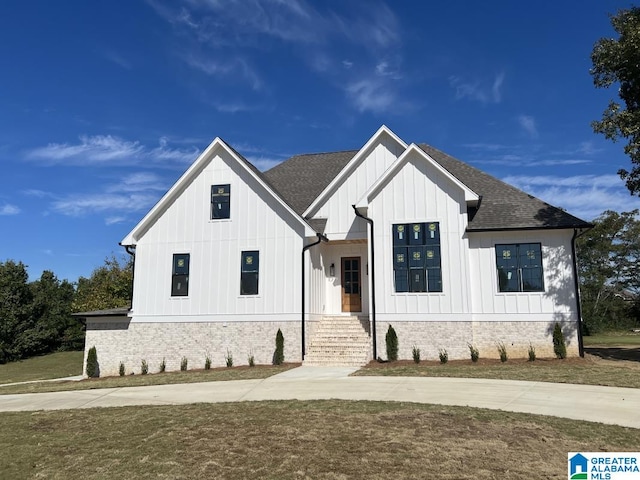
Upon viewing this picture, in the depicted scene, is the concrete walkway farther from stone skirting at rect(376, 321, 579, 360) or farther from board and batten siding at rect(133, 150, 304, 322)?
board and batten siding at rect(133, 150, 304, 322)

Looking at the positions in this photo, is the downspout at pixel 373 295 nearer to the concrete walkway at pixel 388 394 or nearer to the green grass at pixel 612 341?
the concrete walkway at pixel 388 394

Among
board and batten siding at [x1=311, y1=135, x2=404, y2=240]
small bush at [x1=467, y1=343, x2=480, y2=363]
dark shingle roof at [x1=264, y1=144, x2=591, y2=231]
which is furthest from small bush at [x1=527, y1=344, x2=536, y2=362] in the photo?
board and batten siding at [x1=311, y1=135, x2=404, y2=240]

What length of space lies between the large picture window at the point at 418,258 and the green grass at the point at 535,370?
2662mm

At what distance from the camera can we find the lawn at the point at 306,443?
18.5 ft

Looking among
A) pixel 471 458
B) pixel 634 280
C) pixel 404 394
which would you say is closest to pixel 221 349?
pixel 404 394

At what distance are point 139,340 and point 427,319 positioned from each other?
1101 cm

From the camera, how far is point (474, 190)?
18.6 m

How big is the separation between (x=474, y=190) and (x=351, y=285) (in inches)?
243

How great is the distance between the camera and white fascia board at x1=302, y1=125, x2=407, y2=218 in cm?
1909

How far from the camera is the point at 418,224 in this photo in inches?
658

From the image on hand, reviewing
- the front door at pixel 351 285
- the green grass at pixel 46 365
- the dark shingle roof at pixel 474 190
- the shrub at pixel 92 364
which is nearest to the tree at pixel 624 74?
the dark shingle roof at pixel 474 190

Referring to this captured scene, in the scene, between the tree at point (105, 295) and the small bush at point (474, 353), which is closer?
the small bush at point (474, 353)

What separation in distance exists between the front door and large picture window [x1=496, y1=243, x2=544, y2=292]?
5435mm

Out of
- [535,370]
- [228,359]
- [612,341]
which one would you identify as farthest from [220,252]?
[612,341]
